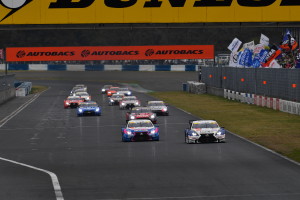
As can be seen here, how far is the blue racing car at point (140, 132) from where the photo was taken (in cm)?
4188

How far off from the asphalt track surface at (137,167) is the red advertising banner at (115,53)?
67669 mm

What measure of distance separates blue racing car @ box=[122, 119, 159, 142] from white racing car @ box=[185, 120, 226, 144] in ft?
7.59

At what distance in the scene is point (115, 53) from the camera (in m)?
127

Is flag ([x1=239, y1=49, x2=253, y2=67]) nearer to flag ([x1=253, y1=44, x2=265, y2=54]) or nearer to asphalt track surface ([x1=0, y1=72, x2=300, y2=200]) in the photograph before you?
flag ([x1=253, y1=44, x2=265, y2=54])

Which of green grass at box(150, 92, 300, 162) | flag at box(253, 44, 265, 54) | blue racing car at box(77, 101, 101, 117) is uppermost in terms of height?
flag at box(253, 44, 265, 54)

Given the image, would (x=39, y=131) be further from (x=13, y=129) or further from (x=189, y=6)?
(x=189, y=6)

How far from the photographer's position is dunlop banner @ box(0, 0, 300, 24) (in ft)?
132

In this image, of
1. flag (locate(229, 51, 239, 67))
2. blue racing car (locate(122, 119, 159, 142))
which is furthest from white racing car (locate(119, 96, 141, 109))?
blue racing car (locate(122, 119, 159, 142))

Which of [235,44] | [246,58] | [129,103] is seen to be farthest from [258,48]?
[129,103]

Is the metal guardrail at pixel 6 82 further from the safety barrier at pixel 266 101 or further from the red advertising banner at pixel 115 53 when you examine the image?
the safety barrier at pixel 266 101

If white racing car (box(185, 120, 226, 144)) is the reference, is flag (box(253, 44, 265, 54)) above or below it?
above

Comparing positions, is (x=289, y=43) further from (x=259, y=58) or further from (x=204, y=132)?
(x=204, y=132)

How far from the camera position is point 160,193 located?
2303cm

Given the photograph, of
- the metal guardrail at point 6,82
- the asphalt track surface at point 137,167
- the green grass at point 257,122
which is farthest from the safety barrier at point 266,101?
the metal guardrail at point 6,82
